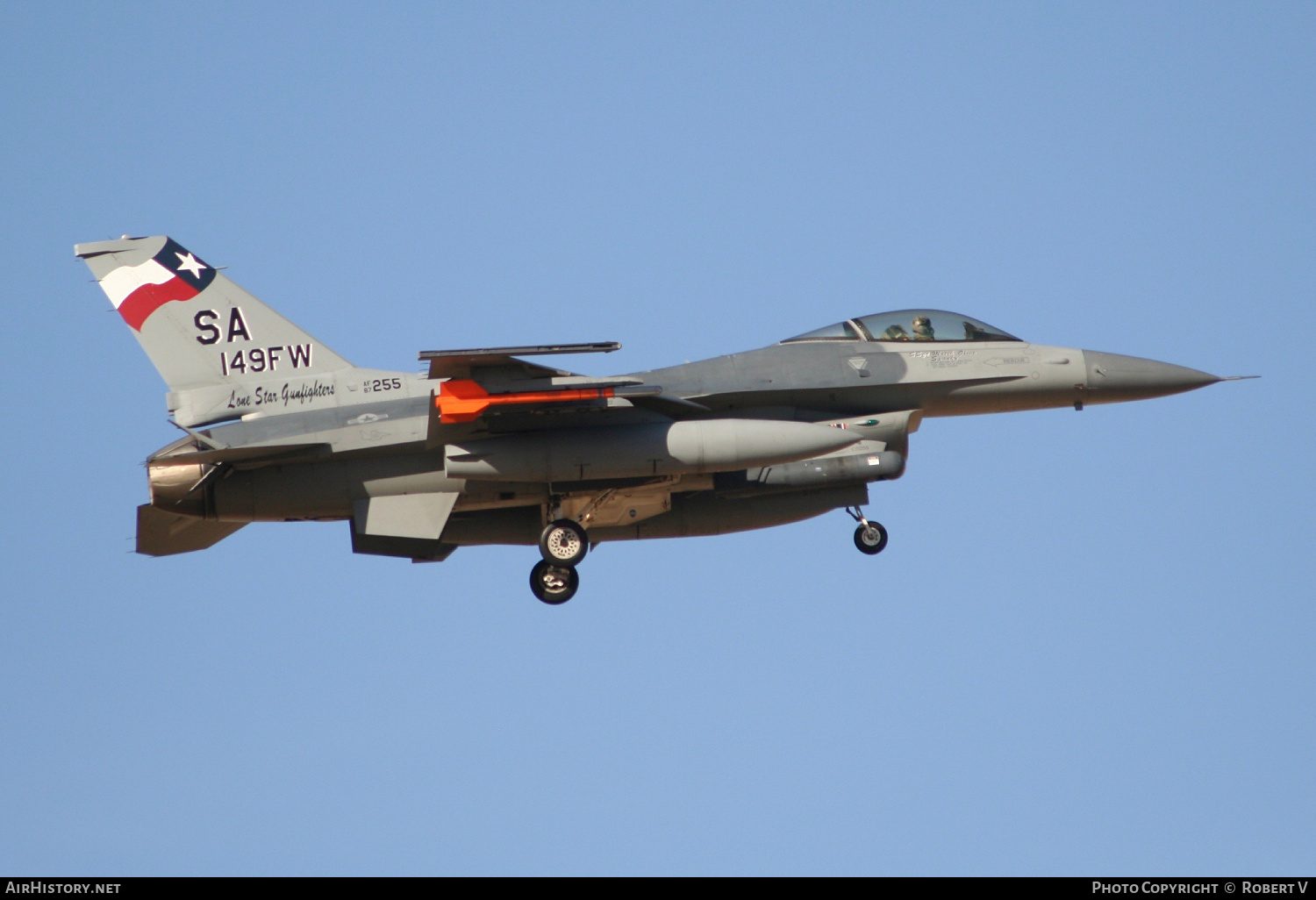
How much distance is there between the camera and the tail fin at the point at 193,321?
1738cm

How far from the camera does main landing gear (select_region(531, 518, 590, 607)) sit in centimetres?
1733

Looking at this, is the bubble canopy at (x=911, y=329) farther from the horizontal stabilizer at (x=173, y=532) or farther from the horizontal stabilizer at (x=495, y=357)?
the horizontal stabilizer at (x=173, y=532)

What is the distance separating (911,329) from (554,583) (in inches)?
200

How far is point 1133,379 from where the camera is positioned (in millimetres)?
18250

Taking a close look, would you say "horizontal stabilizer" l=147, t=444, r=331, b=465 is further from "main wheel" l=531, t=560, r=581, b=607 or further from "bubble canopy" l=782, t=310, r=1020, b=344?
"bubble canopy" l=782, t=310, r=1020, b=344

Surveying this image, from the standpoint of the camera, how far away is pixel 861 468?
685 inches

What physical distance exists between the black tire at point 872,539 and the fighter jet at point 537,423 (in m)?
0.02

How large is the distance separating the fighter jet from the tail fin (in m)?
0.02

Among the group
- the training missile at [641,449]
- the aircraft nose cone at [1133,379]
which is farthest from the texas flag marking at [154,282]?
the aircraft nose cone at [1133,379]

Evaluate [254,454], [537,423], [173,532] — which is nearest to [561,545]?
[537,423]

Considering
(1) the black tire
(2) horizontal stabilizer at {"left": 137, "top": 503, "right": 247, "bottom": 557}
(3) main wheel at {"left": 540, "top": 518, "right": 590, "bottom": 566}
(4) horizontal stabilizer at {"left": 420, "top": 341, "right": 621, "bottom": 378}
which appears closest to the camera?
(4) horizontal stabilizer at {"left": 420, "top": 341, "right": 621, "bottom": 378}

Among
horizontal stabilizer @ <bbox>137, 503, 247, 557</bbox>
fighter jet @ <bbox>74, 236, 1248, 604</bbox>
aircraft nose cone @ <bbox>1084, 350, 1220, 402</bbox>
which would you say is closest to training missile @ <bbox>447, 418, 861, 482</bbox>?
fighter jet @ <bbox>74, 236, 1248, 604</bbox>

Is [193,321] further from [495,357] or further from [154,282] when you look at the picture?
[495,357]
